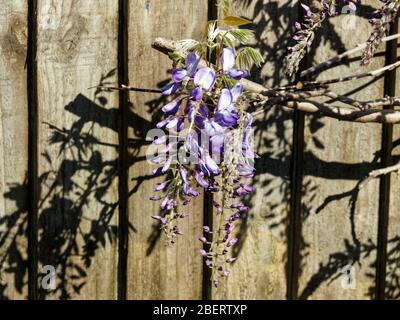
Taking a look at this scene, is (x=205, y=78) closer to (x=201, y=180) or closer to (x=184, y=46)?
(x=184, y=46)

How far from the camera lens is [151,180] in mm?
2107

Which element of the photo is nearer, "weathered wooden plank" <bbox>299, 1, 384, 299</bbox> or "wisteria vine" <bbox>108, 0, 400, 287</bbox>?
"wisteria vine" <bbox>108, 0, 400, 287</bbox>

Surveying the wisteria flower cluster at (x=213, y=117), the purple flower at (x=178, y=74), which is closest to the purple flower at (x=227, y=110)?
the wisteria flower cluster at (x=213, y=117)

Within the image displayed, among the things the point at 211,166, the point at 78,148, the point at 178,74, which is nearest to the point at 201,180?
the point at 211,166

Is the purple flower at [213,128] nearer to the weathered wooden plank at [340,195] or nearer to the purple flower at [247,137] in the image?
the purple flower at [247,137]

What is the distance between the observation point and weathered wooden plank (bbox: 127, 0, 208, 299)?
2031 millimetres

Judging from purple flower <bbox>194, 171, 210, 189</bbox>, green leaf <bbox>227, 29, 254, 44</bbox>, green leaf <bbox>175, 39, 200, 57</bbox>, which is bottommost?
purple flower <bbox>194, 171, 210, 189</bbox>

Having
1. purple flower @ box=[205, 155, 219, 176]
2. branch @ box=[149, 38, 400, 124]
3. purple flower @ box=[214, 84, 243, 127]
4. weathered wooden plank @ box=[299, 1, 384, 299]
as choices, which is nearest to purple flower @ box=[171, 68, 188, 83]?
purple flower @ box=[214, 84, 243, 127]

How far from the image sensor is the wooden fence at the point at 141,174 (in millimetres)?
2049

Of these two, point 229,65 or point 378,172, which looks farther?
point 378,172

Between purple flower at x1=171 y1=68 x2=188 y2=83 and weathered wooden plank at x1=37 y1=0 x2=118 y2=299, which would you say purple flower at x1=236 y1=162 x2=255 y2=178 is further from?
weathered wooden plank at x1=37 y1=0 x2=118 y2=299

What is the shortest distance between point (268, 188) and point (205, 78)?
653 millimetres

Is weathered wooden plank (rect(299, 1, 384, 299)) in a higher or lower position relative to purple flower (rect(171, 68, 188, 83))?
lower
